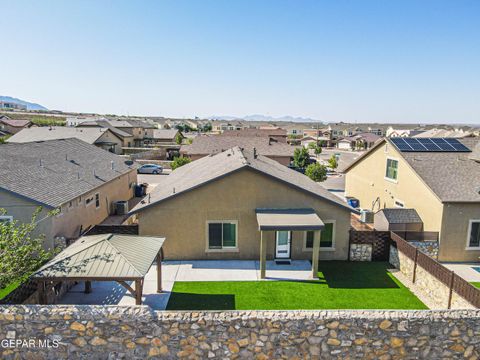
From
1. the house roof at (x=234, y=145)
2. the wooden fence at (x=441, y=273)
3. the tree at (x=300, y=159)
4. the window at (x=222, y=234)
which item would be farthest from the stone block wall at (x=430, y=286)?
the house roof at (x=234, y=145)

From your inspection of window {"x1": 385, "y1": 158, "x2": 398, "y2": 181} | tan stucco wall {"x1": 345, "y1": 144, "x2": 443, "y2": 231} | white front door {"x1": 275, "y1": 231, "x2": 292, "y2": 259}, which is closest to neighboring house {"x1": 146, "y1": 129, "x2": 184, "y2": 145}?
tan stucco wall {"x1": 345, "y1": 144, "x2": 443, "y2": 231}

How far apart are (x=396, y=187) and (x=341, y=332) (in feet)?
46.1

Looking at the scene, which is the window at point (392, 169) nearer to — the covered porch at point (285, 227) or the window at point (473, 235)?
the window at point (473, 235)

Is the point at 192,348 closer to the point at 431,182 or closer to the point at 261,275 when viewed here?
the point at 261,275

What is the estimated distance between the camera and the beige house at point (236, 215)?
51.0 feet

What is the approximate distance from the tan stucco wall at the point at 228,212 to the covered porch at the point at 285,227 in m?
0.31

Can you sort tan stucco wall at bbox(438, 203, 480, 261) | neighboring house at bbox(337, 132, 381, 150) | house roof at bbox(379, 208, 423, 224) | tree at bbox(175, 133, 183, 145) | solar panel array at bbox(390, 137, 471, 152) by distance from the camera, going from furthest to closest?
neighboring house at bbox(337, 132, 381, 150), tree at bbox(175, 133, 183, 145), solar panel array at bbox(390, 137, 471, 152), house roof at bbox(379, 208, 423, 224), tan stucco wall at bbox(438, 203, 480, 261)

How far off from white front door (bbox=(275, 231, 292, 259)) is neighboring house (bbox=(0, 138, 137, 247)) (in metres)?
10.1

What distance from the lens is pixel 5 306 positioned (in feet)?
27.7

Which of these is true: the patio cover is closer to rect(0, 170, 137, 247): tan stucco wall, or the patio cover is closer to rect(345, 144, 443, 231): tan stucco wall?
rect(345, 144, 443, 231): tan stucco wall

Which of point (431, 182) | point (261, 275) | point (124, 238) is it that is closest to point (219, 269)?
point (261, 275)

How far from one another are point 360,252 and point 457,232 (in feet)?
15.6

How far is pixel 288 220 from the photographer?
569 inches

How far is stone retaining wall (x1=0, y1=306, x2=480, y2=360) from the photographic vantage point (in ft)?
27.8
